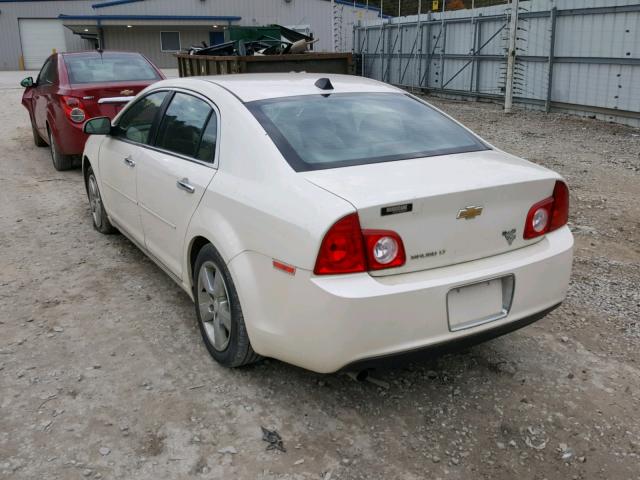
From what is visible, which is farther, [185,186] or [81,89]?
[81,89]

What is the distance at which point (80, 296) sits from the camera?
15.0ft

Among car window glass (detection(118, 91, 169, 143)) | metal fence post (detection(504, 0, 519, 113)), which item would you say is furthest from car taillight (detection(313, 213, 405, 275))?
metal fence post (detection(504, 0, 519, 113))

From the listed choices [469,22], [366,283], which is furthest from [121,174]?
[469,22]

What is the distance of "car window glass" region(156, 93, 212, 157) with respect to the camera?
3.81 metres

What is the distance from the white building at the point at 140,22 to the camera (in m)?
38.5

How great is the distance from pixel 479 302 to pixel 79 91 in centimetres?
678

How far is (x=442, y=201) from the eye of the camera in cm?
283

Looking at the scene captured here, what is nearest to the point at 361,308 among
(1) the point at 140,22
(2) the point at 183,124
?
(2) the point at 183,124

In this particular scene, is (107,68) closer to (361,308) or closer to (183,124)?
(183,124)

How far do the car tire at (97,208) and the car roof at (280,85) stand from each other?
1896 millimetres

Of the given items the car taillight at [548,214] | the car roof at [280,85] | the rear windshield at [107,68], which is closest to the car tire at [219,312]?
the car roof at [280,85]

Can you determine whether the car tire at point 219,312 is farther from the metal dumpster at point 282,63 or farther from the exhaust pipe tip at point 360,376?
the metal dumpster at point 282,63

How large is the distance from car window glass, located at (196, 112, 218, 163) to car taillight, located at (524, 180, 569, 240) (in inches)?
68.6

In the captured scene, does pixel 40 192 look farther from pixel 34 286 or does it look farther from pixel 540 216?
pixel 540 216
